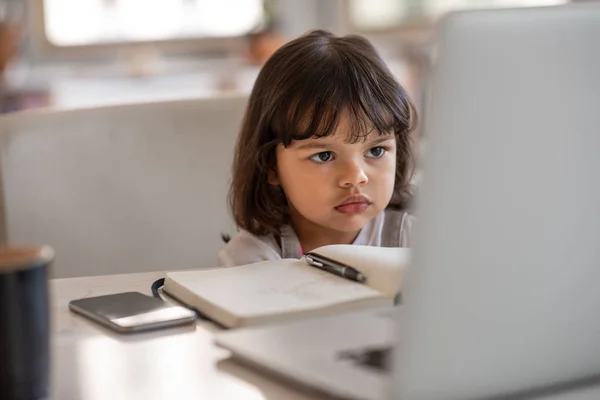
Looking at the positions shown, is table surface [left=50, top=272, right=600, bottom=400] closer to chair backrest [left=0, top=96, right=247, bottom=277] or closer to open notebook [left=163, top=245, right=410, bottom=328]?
open notebook [left=163, top=245, right=410, bottom=328]

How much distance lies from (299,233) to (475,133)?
78cm

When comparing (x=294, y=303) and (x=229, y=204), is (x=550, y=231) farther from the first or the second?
(x=229, y=204)

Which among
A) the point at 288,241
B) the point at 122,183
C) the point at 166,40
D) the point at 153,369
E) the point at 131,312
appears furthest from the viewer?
the point at 166,40

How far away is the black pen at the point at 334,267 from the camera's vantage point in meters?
0.93

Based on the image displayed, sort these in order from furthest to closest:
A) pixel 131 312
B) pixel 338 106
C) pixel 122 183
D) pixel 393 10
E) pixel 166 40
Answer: pixel 166 40 → pixel 393 10 → pixel 122 183 → pixel 338 106 → pixel 131 312

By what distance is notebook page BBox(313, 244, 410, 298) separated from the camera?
89 cm

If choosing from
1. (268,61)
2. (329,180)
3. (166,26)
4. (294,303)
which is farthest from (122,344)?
(166,26)

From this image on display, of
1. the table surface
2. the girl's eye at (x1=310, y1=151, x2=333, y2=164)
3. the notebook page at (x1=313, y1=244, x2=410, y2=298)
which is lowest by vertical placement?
the table surface

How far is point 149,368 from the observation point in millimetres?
753

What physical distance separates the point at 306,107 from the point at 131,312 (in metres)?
0.42

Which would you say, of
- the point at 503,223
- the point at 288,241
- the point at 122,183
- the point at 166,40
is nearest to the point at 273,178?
the point at 288,241

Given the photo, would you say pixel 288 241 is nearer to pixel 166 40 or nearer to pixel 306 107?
pixel 306 107

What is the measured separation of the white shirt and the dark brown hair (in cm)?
2

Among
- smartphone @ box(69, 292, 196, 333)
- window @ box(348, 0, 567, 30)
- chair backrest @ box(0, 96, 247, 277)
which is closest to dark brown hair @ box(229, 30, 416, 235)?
chair backrest @ box(0, 96, 247, 277)
